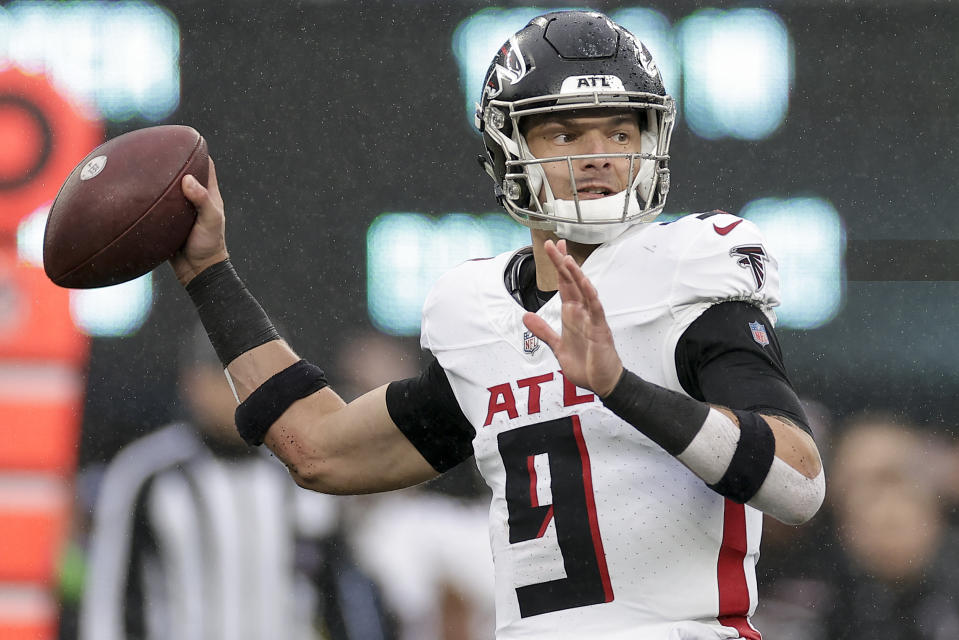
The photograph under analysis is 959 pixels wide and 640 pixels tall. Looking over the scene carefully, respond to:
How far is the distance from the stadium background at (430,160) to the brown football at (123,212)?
1.27m

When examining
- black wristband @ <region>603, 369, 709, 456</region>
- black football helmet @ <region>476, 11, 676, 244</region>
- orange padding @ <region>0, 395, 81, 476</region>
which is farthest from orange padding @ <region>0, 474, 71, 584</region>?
black wristband @ <region>603, 369, 709, 456</region>

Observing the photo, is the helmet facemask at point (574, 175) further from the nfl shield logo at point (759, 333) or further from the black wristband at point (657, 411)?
the black wristband at point (657, 411)

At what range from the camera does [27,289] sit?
11.5 feet

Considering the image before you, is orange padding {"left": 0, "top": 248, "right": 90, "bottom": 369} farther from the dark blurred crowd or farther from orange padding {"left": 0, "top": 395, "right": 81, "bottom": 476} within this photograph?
the dark blurred crowd

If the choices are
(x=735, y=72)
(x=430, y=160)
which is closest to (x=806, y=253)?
(x=735, y=72)

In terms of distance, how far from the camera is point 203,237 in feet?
7.07

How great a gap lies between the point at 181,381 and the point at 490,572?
894 mm

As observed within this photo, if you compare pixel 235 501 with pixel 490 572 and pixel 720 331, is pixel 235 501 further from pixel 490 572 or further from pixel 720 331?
pixel 720 331

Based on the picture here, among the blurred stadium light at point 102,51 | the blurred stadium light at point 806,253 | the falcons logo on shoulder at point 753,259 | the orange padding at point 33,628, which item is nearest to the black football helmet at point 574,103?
the falcons logo on shoulder at point 753,259

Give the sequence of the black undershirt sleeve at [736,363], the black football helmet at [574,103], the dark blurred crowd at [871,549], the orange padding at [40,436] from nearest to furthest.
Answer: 1. the black undershirt sleeve at [736,363]
2. the black football helmet at [574,103]
3. the dark blurred crowd at [871,549]
4. the orange padding at [40,436]

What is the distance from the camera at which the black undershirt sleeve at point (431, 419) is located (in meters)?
2.08

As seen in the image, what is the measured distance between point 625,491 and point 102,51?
233 centimetres

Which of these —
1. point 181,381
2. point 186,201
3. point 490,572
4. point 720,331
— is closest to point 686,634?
point 720,331

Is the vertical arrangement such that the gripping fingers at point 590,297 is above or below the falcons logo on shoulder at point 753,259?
above
